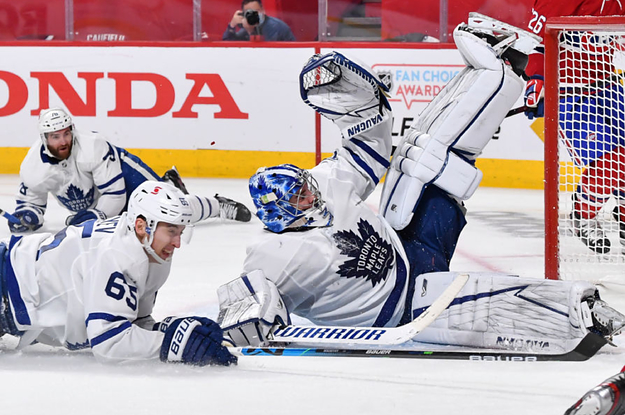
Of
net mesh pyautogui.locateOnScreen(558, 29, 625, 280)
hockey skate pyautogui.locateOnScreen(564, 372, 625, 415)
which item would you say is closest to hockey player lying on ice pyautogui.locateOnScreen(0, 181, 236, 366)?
hockey skate pyautogui.locateOnScreen(564, 372, 625, 415)

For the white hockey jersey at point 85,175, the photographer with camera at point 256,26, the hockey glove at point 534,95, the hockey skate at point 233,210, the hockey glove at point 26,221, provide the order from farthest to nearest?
the photographer with camera at point 256,26, the hockey skate at point 233,210, the hockey glove at point 26,221, the white hockey jersey at point 85,175, the hockey glove at point 534,95

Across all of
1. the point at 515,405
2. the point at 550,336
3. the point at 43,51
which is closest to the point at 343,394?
the point at 515,405

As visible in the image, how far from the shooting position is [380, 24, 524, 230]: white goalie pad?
311 centimetres

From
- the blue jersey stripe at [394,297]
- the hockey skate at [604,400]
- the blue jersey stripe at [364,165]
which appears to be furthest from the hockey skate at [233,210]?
the hockey skate at [604,400]

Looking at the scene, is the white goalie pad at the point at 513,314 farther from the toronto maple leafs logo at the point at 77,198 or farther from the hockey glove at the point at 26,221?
the hockey glove at the point at 26,221

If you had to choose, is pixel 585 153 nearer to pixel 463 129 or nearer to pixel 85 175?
pixel 463 129

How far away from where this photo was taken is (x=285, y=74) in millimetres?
6398

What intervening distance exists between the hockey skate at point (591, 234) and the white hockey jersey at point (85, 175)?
202cm

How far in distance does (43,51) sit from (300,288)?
434 centimetres

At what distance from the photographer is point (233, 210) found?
507 centimetres

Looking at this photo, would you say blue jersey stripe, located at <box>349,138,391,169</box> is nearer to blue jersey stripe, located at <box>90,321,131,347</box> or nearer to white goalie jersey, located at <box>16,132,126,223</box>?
blue jersey stripe, located at <box>90,321,131,347</box>

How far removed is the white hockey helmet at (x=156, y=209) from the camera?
253 cm

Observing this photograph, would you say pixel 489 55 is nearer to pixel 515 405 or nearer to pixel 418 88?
pixel 515 405

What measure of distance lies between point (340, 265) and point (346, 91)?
24.7 inches
